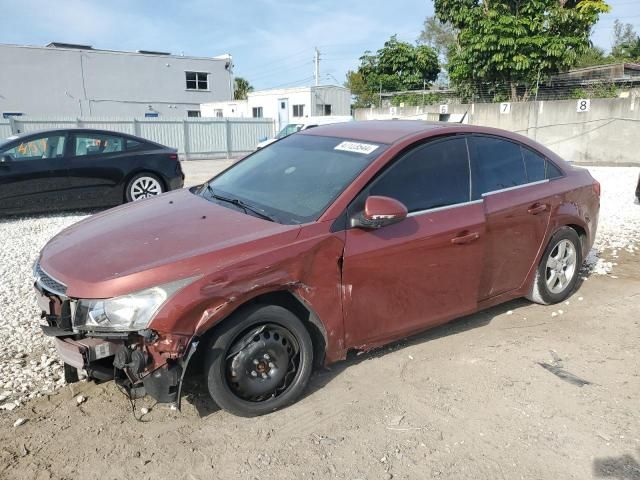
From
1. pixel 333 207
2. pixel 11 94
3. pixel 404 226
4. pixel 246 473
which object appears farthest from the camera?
pixel 11 94

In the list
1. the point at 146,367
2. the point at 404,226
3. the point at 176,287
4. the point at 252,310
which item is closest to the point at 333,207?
the point at 404,226

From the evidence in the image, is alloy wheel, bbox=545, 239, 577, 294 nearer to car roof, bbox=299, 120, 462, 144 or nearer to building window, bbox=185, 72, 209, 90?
car roof, bbox=299, 120, 462, 144

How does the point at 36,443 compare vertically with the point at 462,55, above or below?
below

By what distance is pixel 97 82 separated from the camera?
109 ft

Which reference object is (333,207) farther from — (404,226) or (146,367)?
(146,367)

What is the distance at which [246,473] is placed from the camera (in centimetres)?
271

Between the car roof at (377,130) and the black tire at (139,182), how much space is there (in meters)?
5.38

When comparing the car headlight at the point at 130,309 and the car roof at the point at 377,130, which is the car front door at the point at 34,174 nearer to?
the car roof at the point at 377,130

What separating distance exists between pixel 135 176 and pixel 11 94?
90.9 feet

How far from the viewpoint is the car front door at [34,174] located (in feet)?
26.6

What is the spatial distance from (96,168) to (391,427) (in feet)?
23.7

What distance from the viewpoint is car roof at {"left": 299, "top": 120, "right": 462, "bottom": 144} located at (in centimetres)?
388

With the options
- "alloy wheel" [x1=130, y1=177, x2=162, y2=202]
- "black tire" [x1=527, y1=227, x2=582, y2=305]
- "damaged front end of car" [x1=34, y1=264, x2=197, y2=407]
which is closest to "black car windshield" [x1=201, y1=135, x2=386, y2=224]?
"damaged front end of car" [x1=34, y1=264, x2=197, y2=407]

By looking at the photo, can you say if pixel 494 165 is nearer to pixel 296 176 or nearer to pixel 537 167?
pixel 537 167
